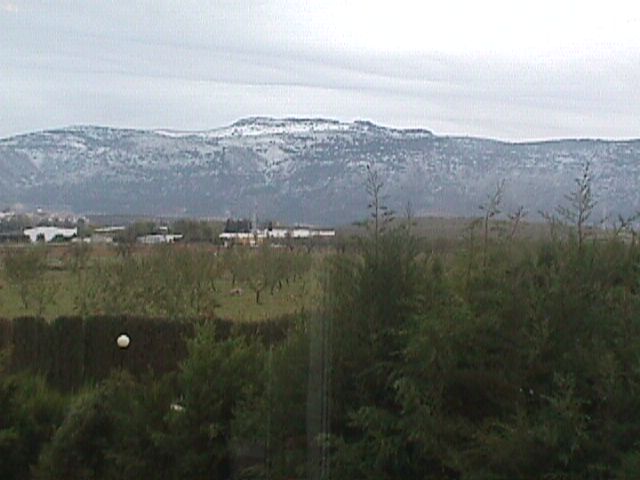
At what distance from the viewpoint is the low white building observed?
13.1 meters

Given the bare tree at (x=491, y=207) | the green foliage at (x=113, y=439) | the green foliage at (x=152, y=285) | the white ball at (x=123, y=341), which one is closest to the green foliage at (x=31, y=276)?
the green foliage at (x=152, y=285)

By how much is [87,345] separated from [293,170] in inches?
169

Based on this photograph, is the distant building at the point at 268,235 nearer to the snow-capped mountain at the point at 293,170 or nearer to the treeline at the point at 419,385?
the snow-capped mountain at the point at 293,170

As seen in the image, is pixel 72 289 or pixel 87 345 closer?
pixel 87 345

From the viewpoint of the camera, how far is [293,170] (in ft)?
35.8

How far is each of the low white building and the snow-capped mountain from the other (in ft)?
1.64

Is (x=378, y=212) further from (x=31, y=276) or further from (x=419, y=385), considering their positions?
(x=31, y=276)

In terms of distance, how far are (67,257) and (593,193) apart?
328 inches

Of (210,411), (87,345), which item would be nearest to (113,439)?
(210,411)

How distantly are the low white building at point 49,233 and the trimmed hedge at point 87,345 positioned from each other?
45.1 inches

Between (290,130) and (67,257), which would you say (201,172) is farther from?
(67,257)

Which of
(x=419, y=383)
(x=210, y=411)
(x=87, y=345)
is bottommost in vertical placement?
(x=87, y=345)

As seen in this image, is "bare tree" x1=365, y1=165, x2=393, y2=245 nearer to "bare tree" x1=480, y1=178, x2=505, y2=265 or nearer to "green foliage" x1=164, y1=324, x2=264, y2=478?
"bare tree" x1=480, y1=178, x2=505, y2=265

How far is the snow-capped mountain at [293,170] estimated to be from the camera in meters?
8.77
